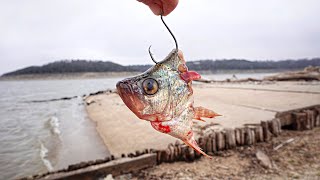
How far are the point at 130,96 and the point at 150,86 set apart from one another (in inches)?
4.9

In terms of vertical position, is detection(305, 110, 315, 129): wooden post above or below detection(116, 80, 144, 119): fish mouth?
below

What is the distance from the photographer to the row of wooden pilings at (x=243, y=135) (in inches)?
289

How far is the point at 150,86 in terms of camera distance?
1.38 m

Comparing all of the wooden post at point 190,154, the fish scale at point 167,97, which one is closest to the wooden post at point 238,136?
the wooden post at point 190,154

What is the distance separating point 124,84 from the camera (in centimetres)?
132

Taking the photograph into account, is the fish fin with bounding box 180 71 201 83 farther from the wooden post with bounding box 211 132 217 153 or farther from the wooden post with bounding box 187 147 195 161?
the wooden post with bounding box 211 132 217 153

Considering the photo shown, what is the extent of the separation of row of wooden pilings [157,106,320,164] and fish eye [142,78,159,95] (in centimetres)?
615

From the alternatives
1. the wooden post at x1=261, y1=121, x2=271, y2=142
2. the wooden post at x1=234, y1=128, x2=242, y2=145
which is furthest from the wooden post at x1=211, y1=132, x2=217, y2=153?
the wooden post at x1=261, y1=121, x2=271, y2=142

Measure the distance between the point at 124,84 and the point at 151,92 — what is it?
0.15m

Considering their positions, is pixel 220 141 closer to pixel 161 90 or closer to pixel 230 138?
pixel 230 138

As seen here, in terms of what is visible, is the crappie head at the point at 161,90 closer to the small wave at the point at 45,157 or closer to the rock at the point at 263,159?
the rock at the point at 263,159

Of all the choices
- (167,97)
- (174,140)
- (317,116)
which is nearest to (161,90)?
(167,97)

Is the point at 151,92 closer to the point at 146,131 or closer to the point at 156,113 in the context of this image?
the point at 156,113

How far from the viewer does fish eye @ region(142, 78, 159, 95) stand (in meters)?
1.37
